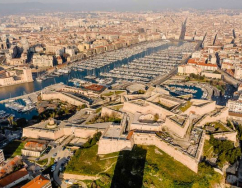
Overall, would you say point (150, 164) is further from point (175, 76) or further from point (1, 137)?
point (175, 76)

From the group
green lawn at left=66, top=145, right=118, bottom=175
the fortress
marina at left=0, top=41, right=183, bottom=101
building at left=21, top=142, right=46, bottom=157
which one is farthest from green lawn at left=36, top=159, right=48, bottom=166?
marina at left=0, top=41, right=183, bottom=101

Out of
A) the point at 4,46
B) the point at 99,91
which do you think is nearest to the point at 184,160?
the point at 99,91

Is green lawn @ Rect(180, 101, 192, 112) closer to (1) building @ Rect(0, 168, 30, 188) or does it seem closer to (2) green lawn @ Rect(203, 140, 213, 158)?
(2) green lawn @ Rect(203, 140, 213, 158)

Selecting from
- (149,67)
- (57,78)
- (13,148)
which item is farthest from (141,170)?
(149,67)

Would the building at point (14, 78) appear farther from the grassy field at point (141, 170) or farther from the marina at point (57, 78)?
the grassy field at point (141, 170)

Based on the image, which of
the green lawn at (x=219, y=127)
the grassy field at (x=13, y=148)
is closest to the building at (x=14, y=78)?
the grassy field at (x=13, y=148)

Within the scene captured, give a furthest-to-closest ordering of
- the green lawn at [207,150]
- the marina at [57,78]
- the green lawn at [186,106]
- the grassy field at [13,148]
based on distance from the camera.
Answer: the marina at [57,78], the green lawn at [186,106], the grassy field at [13,148], the green lawn at [207,150]
